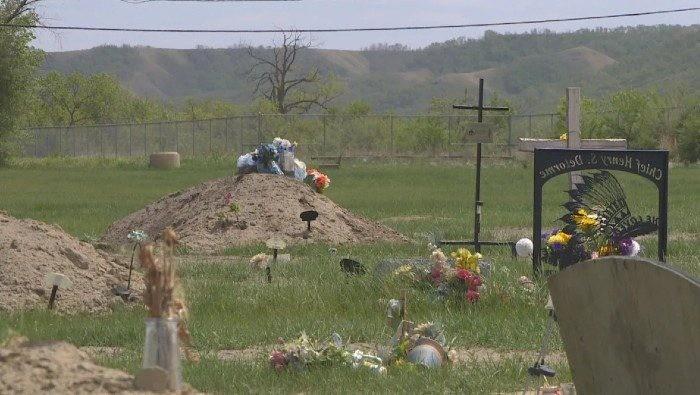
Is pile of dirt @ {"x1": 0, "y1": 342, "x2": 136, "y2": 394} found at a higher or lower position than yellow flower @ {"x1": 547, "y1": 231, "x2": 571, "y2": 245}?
higher

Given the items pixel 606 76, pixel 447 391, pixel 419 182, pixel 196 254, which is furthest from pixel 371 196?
pixel 606 76

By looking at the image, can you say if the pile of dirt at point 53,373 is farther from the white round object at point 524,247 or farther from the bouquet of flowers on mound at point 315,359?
the white round object at point 524,247

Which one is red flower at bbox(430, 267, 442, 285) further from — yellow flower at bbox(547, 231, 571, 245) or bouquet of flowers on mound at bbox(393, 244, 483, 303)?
yellow flower at bbox(547, 231, 571, 245)

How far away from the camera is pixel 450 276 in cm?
1323

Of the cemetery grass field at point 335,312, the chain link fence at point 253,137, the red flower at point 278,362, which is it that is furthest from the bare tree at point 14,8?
the red flower at point 278,362

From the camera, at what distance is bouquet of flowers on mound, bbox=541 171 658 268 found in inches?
507

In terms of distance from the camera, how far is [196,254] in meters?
21.2

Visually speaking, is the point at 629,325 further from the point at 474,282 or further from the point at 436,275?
the point at 436,275

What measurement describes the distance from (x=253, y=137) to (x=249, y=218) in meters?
51.3

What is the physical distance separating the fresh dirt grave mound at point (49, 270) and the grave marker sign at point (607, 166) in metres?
4.30

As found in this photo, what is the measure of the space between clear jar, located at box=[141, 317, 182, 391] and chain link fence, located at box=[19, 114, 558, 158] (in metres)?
62.9

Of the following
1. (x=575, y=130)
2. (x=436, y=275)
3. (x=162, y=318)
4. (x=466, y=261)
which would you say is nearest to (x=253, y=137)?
(x=575, y=130)

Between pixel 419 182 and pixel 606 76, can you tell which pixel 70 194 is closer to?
pixel 419 182

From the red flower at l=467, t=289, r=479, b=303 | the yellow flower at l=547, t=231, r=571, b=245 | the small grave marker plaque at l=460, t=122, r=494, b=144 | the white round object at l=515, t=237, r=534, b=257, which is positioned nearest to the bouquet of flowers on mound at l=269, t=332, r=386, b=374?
the red flower at l=467, t=289, r=479, b=303
